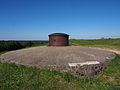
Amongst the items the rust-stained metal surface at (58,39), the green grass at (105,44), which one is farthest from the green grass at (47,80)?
the green grass at (105,44)

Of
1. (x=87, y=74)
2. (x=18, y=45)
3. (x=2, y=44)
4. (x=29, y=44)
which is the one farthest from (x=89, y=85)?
(x=29, y=44)

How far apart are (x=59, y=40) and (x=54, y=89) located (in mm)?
5240

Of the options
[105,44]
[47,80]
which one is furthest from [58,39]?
[105,44]

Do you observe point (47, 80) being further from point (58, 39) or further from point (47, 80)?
point (58, 39)

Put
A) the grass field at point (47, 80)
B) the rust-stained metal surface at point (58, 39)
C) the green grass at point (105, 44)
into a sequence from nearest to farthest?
the grass field at point (47, 80), the rust-stained metal surface at point (58, 39), the green grass at point (105, 44)

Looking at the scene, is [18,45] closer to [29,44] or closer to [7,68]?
[29,44]

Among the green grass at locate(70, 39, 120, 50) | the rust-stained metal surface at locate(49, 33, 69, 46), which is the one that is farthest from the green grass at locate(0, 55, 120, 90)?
the green grass at locate(70, 39, 120, 50)

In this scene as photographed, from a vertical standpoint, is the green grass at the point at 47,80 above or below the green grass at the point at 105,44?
below

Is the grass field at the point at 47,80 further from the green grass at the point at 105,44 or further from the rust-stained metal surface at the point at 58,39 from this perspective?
the green grass at the point at 105,44

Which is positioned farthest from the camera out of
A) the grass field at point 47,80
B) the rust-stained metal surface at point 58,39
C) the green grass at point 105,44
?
the green grass at point 105,44

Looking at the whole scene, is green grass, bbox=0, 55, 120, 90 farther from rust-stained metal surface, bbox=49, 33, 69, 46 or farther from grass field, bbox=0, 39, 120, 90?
rust-stained metal surface, bbox=49, 33, 69, 46

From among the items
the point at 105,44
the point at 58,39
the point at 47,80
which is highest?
the point at 58,39

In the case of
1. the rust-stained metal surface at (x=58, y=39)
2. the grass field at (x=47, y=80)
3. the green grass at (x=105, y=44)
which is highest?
the rust-stained metal surface at (x=58, y=39)

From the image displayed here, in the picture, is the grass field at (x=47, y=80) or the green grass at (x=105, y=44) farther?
the green grass at (x=105, y=44)
